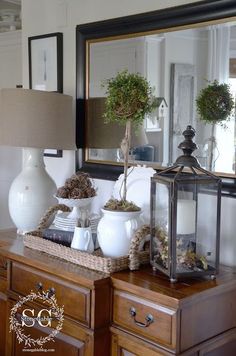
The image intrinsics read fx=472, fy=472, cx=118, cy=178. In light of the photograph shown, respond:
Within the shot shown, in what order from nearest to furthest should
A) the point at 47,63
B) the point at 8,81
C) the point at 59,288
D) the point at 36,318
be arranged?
1. the point at 59,288
2. the point at 36,318
3. the point at 47,63
4. the point at 8,81

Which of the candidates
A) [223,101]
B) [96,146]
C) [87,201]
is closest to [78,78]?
[96,146]

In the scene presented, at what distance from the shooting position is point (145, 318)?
1583 millimetres

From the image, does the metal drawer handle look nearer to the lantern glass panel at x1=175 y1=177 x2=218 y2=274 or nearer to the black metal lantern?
the black metal lantern

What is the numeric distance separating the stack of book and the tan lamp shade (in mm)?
402

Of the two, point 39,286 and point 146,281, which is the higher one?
point 146,281

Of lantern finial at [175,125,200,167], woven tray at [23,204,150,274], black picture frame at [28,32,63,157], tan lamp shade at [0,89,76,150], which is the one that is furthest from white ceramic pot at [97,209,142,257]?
black picture frame at [28,32,63,157]

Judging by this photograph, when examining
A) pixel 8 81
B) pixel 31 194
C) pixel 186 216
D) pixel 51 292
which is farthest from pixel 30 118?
pixel 8 81

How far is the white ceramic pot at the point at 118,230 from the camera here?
1.79 m

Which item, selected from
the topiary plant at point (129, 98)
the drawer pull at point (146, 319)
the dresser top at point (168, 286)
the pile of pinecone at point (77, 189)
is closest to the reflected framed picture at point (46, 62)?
the pile of pinecone at point (77, 189)

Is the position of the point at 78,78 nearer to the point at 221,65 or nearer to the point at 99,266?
the point at 221,65

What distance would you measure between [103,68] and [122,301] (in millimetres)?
1187

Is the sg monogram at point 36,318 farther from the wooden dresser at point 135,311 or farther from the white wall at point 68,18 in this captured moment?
the white wall at point 68,18

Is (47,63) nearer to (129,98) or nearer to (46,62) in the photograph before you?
(46,62)

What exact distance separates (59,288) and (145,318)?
40cm
